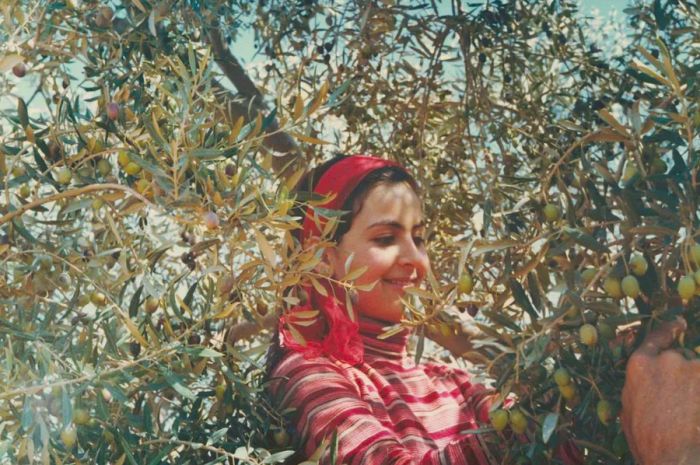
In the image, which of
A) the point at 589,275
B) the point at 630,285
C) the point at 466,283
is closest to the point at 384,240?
the point at 466,283

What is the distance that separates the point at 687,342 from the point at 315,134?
6.85 feet

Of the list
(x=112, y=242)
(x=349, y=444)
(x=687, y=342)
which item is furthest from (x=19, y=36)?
(x=687, y=342)

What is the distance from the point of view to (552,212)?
1966mm

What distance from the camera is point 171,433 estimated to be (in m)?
2.25

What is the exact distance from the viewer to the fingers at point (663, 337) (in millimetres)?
1823

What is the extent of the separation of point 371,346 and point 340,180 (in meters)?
0.43

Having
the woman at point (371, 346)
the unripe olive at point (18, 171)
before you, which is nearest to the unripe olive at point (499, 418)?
the woman at point (371, 346)

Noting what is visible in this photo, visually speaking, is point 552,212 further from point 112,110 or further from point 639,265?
point 112,110

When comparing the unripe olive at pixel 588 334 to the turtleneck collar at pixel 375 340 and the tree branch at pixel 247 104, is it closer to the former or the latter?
the turtleneck collar at pixel 375 340

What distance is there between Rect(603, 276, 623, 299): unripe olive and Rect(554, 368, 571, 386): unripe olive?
0.16m

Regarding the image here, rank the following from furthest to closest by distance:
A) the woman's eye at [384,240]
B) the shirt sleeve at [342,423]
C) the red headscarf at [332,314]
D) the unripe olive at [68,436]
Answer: the woman's eye at [384,240], the red headscarf at [332,314], the shirt sleeve at [342,423], the unripe olive at [68,436]

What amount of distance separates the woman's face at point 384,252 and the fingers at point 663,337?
866 millimetres

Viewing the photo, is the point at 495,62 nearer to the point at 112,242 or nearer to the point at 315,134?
the point at 315,134

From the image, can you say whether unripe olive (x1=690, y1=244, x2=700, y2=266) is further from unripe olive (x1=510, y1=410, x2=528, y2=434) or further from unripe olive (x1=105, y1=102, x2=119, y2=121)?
unripe olive (x1=105, y1=102, x2=119, y2=121)
